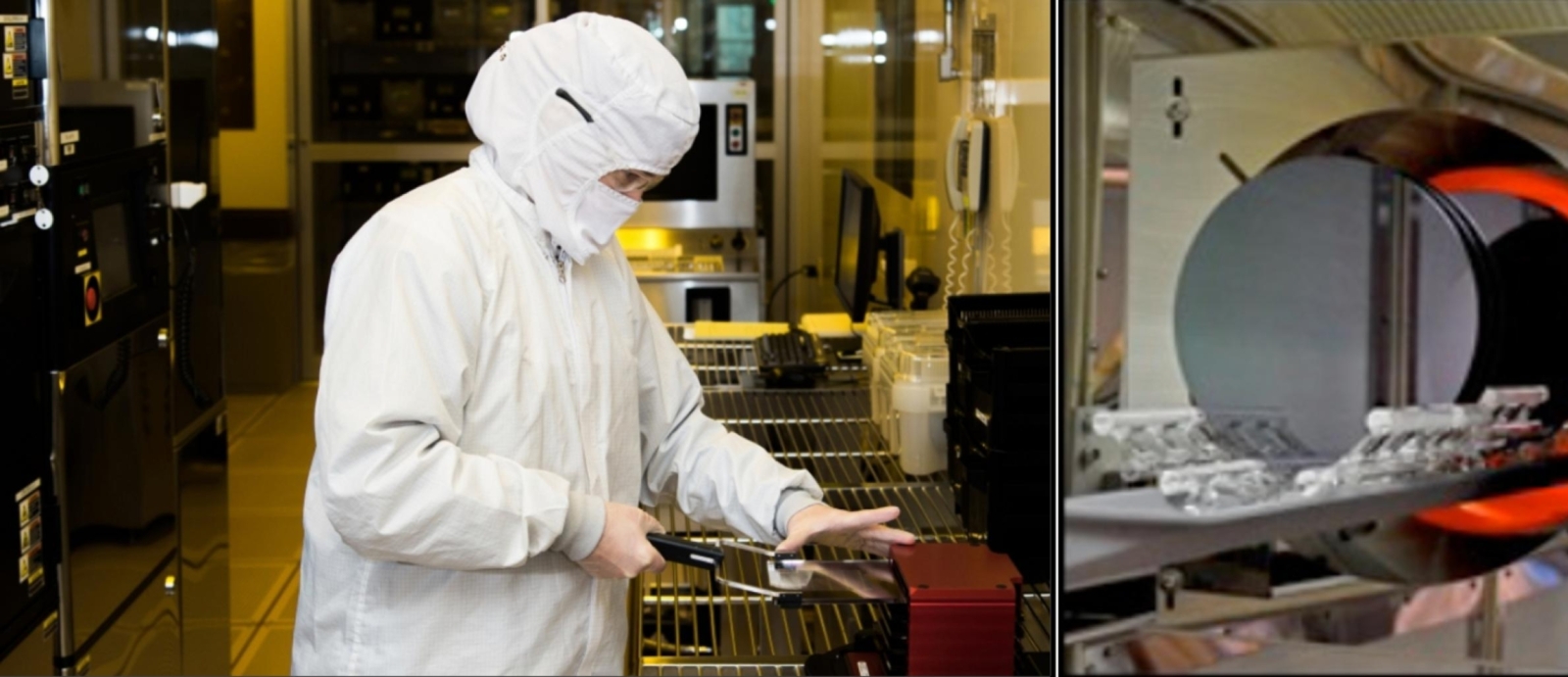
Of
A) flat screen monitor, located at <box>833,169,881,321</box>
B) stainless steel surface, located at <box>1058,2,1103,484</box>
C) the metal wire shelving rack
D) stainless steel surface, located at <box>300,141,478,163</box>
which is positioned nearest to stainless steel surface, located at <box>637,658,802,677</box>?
the metal wire shelving rack

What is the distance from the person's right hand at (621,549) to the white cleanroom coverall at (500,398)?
1cm

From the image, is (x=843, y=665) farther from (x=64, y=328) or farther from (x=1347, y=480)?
(x=64, y=328)

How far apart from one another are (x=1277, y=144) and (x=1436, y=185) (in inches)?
5.8

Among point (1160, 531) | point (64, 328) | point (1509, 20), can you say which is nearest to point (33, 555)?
point (64, 328)

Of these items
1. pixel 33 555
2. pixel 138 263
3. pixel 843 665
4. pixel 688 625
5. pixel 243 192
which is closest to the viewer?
pixel 843 665

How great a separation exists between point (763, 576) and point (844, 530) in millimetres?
484

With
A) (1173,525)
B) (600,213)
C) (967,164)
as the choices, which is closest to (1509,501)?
(1173,525)

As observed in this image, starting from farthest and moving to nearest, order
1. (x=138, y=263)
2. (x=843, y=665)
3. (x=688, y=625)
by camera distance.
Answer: (x=138, y=263), (x=688, y=625), (x=843, y=665)

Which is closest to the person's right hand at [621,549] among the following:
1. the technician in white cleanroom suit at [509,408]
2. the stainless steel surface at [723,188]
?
the technician in white cleanroom suit at [509,408]

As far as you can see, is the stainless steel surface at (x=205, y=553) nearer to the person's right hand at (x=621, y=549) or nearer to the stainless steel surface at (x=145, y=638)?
the stainless steel surface at (x=145, y=638)

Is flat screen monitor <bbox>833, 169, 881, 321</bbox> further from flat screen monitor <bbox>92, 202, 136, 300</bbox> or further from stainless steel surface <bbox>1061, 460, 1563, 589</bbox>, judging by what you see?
stainless steel surface <bbox>1061, 460, 1563, 589</bbox>

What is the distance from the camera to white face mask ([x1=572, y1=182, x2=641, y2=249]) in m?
1.82

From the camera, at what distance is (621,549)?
67.5 inches

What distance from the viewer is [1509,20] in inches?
57.1
